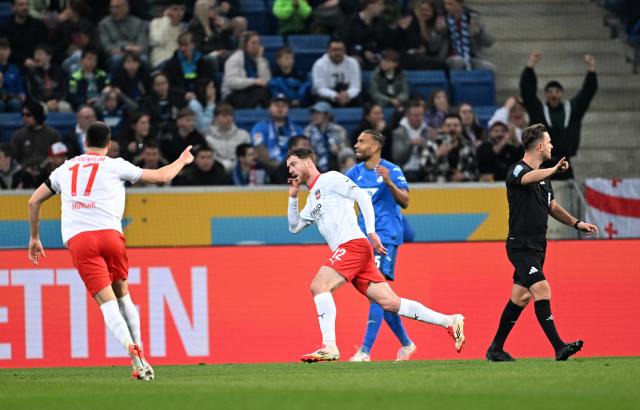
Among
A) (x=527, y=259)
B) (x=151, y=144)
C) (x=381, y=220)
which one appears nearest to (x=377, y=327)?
(x=381, y=220)

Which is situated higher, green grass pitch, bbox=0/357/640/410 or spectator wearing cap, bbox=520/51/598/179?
spectator wearing cap, bbox=520/51/598/179

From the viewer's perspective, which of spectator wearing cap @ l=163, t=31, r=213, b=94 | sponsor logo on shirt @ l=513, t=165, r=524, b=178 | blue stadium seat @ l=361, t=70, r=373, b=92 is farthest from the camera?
blue stadium seat @ l=361, t=70, r=373, b=92

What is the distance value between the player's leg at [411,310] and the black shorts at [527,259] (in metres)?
0.71

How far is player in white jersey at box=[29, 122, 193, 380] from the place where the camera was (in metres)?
10.4

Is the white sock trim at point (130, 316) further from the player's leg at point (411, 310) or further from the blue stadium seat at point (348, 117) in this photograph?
the blue stadium seat at point (348, 117)

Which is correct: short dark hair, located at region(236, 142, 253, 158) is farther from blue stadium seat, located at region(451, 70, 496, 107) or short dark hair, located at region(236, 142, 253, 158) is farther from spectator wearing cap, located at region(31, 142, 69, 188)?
blue stadium seat, located at region(451, 70, 496, 107)

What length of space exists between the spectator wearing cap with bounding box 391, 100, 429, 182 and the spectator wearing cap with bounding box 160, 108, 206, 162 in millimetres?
2763

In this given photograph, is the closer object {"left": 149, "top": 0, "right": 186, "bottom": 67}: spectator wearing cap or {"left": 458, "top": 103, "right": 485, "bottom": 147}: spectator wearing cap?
{"left": 458, "top": 103, "right": 485, "bottom": 147}: spectator wearing cap

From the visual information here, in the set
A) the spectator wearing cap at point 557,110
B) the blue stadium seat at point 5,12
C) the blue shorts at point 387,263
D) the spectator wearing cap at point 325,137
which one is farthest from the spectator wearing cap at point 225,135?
the blue shorts at point 387,263

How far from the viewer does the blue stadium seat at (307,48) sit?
21016 mm

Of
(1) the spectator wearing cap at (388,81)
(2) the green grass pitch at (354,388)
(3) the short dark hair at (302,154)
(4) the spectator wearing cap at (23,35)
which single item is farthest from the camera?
(4) the spectator wearing cap at (23,35)

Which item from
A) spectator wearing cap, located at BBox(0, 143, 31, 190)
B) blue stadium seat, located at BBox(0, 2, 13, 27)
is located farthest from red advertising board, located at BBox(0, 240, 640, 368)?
blue stadium seat, located at BBox(0, 2, 13, 27)

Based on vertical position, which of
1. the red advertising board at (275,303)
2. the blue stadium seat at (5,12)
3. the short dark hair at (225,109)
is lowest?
the red advertising board at (275,303)

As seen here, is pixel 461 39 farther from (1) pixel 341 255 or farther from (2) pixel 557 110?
(1) pixel 341 255
